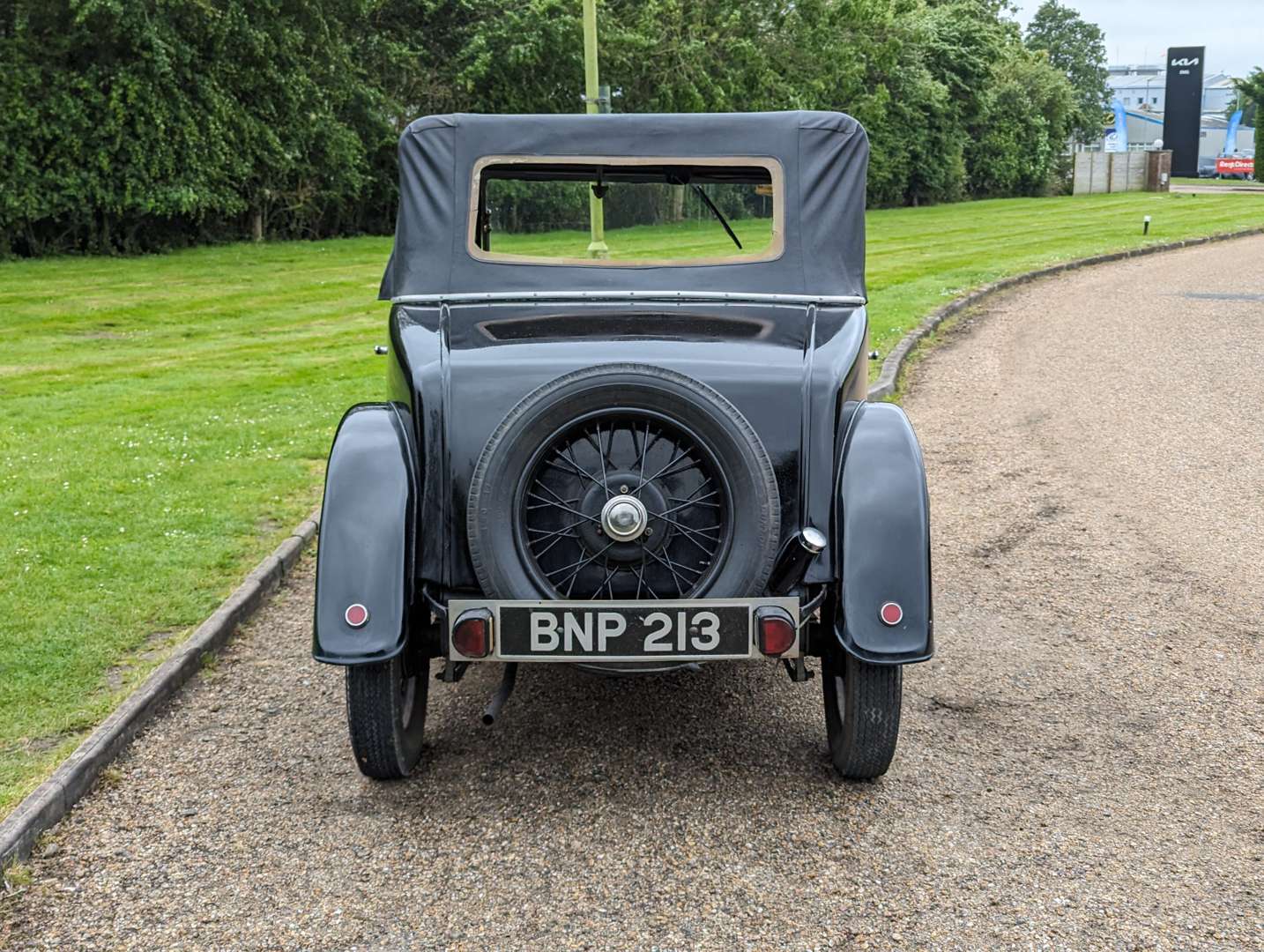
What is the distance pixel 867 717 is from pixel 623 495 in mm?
1013

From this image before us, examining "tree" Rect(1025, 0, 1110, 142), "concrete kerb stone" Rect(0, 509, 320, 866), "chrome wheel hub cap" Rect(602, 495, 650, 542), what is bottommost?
"concrete kerb stone" Rect(0, 509, 320, 866)

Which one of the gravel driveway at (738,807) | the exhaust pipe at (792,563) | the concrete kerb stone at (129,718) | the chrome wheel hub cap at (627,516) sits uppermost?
the chrome wheel hub cap at (627,516)

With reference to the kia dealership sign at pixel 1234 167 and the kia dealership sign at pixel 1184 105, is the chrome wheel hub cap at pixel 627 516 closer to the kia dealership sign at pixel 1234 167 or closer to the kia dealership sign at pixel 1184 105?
the kia dealership sign at pixel 1184 105

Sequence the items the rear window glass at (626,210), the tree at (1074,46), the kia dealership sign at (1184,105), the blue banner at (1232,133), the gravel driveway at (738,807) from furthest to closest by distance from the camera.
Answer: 1. the tree at (1074,46)
2. the blue banner at (1232,133)
3. the kia dealership sign at (1184,105)
4. the rear window glass at (626,210)
5. the gravel driveway at (738,807)

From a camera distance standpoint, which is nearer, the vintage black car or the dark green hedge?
the vintage black car

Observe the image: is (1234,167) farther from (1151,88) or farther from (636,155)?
(636,155)

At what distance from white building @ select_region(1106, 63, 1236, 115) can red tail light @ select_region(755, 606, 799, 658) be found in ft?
421

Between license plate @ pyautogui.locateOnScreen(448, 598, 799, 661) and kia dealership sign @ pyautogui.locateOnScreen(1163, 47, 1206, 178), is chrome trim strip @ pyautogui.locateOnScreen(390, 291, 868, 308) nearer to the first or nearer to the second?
license plate @ pyautogui.locateOnScreen(448, 598, 799, 661)

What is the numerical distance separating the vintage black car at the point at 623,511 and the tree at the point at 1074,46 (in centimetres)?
8979

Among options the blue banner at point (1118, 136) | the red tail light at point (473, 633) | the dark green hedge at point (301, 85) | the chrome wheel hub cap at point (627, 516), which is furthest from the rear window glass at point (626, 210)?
the blue banner at point (1118, 136)

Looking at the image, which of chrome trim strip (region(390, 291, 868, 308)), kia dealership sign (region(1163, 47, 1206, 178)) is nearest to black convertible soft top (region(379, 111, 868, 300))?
chrome trim strip (region(390, 291, 868, 308))

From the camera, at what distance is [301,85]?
82.6 ft

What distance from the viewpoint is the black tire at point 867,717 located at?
3.96 meters

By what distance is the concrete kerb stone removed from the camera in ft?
12.3
